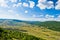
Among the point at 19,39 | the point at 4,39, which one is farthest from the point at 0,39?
the point at 19,39

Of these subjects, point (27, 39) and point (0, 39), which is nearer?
point (0, 39)

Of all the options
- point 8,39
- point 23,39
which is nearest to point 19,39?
point 23,39

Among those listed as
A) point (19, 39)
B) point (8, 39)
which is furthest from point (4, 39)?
point (19, 39)

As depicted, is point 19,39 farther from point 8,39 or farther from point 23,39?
point 8,39

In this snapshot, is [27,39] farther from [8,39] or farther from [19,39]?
[8,39]

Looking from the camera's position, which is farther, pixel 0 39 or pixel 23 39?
pixel 23 39

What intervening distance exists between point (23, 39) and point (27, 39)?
4224mm

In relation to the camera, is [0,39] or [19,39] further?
[19,39]

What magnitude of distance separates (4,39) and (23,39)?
53.0 ft

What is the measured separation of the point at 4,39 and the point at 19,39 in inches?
566

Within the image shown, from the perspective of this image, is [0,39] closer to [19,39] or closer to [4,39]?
[4,39]

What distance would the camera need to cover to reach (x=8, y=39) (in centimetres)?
11031

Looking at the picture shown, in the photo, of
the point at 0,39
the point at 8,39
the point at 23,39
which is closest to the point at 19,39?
the point at 23,39

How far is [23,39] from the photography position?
11869 cm
